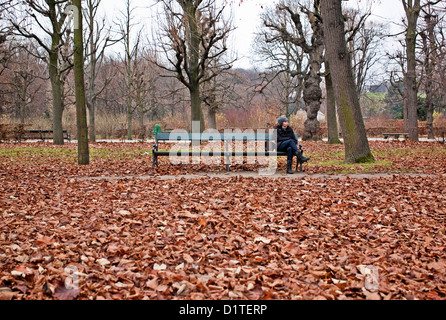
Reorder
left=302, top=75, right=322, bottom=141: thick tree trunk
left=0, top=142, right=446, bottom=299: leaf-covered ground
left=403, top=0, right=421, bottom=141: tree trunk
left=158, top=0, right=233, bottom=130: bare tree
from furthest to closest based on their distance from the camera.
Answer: left=302, top=75, right=322, bottom=141: thick tree trunk
left=403, top=0, right=421, bottom=141: tree trunk
left=158, top=0, right=233, bottom=130: bare tree
left=0, top=142, right=446, bottom=299: leaf-covered ground

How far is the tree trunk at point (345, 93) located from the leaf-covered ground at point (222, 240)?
123 inches

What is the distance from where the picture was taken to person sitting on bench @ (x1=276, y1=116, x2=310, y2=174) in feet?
32.4

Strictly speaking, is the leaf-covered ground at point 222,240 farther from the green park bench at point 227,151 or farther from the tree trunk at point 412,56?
the tree trunk at point 412,56

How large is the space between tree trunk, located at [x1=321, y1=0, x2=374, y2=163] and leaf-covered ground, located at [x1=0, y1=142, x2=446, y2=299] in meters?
3.13

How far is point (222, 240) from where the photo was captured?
4488 mm

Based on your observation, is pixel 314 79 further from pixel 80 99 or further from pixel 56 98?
pixel 80 99

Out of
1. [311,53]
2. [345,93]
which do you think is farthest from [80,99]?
[311,53]

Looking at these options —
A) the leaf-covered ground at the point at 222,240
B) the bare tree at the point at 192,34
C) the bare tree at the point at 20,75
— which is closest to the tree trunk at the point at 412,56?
Answer: the bare tree at the point at 192,34

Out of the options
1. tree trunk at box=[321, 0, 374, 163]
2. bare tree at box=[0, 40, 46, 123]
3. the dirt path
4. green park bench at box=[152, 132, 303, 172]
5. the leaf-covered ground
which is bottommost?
the leaf-covered ground

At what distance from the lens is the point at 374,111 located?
74.5 m

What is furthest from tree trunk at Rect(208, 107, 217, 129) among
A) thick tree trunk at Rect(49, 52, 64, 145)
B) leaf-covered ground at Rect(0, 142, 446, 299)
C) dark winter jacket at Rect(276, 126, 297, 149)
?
leaf-covered ground at Rect(0, 142, 446, 299)

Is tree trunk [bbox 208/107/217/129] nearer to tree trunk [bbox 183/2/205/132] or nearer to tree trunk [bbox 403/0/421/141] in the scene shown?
tree trunk [bbox 183/2/205/132]
